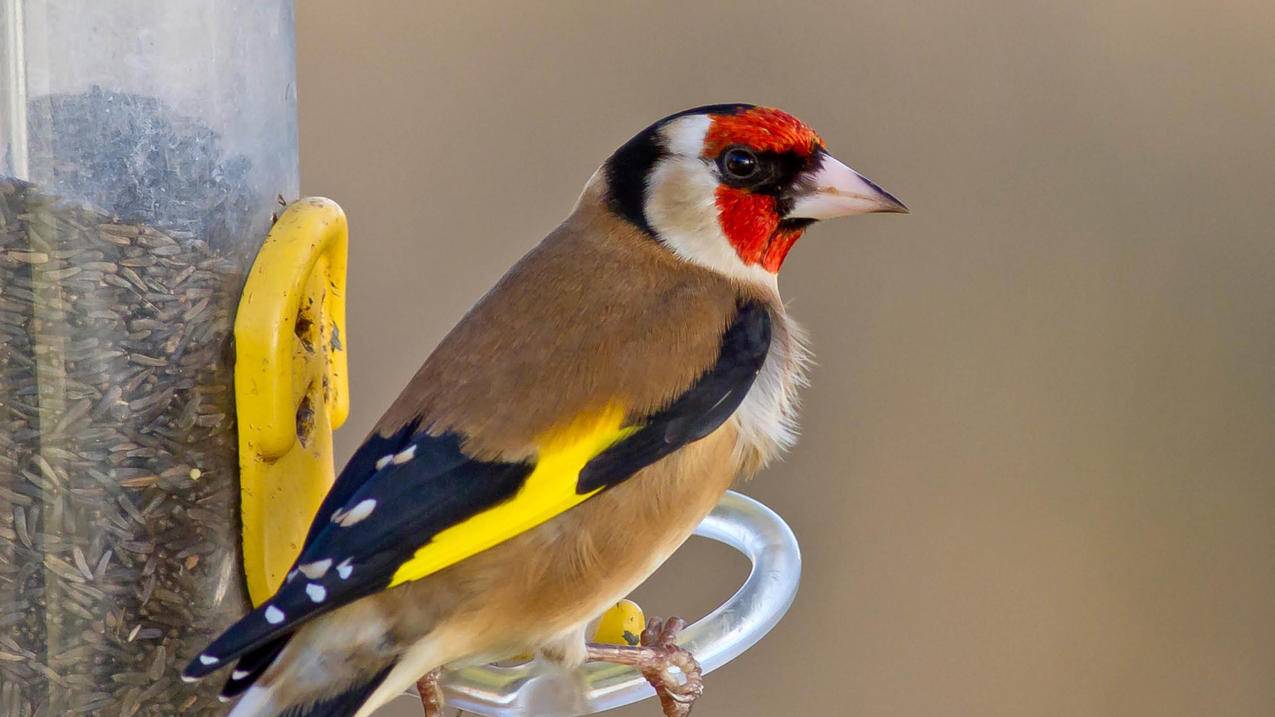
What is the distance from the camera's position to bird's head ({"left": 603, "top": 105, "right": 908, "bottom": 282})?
1984mm

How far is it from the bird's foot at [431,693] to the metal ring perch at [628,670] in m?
0.05

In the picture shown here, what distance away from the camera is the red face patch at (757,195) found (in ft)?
6.51

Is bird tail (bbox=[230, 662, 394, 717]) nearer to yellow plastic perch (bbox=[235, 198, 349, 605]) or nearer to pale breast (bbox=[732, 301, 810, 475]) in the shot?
yellow plastic perch (bbox=[235, 198, 349, 605])

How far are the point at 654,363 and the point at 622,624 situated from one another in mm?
389

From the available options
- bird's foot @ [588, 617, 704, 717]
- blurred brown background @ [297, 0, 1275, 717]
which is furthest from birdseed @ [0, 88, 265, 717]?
blurred brown background @ [297, 0, 1275, 717]

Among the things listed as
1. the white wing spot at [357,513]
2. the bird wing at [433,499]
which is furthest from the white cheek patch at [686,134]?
the white wing spot at [357,513]

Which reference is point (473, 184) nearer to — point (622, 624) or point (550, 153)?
point (550, 153)

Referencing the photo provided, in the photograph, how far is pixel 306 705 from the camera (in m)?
1.63

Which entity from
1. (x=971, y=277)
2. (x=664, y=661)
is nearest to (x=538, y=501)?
(x=664, y=661)

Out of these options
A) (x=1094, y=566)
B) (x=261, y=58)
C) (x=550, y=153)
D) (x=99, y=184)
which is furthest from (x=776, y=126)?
(x=1094, y=566)

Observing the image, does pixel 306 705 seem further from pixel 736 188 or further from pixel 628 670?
pixel 736 188

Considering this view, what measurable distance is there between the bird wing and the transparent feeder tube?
0.77ft

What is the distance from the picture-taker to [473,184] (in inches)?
137

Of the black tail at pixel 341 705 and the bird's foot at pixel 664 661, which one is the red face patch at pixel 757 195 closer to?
the bird's foot at pixel 664 661
